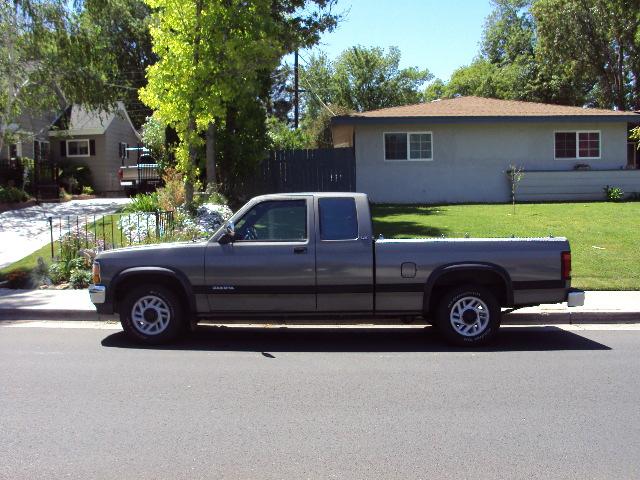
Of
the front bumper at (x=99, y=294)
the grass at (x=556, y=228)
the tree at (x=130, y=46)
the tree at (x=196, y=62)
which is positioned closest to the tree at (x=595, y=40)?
the grass at (x=556, y=228)

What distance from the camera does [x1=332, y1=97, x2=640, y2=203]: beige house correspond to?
23359 mm

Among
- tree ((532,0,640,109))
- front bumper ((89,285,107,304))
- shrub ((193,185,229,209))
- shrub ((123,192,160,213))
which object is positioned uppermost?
tree ((532,0,640,109))

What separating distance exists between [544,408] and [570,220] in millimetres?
12527

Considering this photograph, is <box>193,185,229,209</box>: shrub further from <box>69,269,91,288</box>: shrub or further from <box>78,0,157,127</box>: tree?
<box>78,0,157,127</box>: tree

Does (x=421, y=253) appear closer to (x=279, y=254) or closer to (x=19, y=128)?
(x=279, y=254)

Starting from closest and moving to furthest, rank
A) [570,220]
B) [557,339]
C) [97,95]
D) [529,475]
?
[529,475] < [557,339] < [570,220] < [97,95]

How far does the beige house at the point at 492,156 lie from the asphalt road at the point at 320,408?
15.4 meters

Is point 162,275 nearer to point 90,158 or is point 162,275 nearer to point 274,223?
point 274,223

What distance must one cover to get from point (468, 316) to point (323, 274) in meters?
1.77

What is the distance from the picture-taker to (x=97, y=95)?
843 inches

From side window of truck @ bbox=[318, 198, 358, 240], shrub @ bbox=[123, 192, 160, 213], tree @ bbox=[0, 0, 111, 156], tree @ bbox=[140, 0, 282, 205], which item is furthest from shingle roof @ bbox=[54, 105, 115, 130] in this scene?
side window of truck @ bbox=[318, 198, 358, 240]

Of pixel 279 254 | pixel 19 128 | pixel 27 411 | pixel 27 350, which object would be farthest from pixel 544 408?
pixel 19 128

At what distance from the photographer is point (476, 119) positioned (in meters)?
23.1

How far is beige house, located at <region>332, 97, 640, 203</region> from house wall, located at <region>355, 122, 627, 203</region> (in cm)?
4
